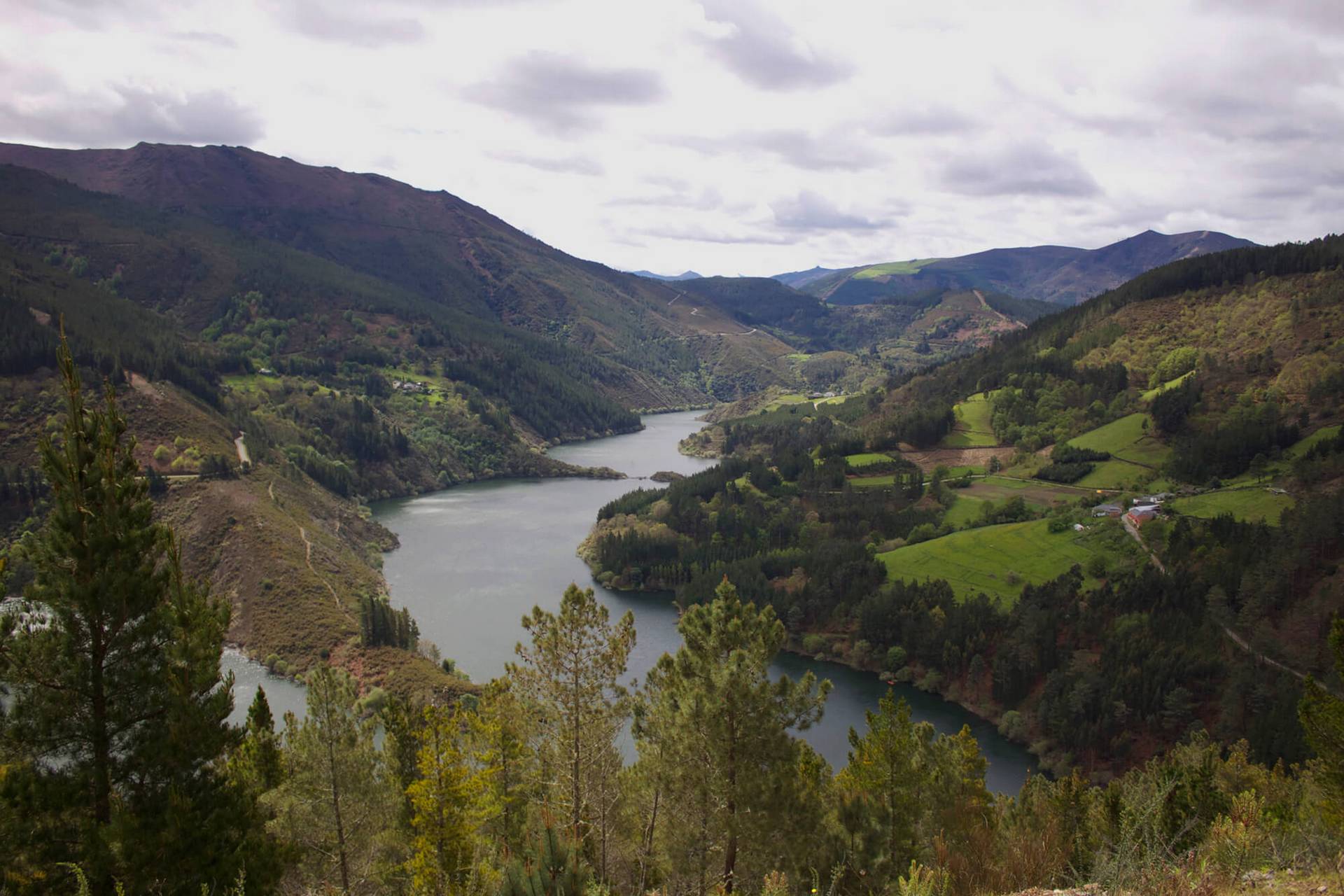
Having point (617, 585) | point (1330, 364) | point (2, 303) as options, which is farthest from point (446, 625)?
point (1330, 364)

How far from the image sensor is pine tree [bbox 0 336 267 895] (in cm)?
1151

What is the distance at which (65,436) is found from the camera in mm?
11688

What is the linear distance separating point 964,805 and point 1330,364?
83.4 metres

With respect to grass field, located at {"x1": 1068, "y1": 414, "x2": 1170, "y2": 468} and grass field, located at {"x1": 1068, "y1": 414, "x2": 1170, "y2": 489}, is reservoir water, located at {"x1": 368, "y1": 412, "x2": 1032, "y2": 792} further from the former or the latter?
grass field, located at {"x1": 1068, "y1": 414, "x2": 1170, "y2": 468}

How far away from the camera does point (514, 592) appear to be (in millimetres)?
79312

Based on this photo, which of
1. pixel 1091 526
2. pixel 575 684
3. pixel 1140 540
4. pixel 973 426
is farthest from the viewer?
pixel 973 426

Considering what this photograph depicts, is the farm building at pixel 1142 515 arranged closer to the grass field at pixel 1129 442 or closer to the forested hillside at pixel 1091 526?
the forested hillside at pixel 1091 526

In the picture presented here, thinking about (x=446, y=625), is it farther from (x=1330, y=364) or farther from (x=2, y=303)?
(x=1330, y=364)

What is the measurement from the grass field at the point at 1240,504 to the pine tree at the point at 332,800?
71313 millimetres

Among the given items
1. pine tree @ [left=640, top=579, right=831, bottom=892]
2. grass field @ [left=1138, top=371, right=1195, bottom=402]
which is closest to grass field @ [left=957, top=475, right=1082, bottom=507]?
grass field @ [left=1138, top=371, right=1195, bottom=402]

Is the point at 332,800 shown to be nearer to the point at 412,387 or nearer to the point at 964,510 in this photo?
the point at 964,510

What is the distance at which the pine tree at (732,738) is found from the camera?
17703 mm

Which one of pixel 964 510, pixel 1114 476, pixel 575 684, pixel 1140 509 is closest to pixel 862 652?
pixel 964 510

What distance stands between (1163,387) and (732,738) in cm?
10520
